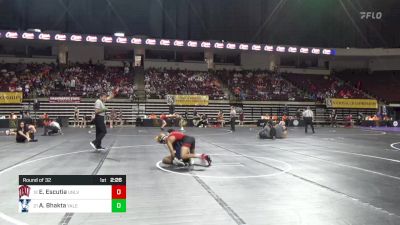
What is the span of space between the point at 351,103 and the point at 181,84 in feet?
57.9

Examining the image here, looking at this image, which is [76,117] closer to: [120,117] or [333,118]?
[120,117]

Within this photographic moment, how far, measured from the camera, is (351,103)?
133ft

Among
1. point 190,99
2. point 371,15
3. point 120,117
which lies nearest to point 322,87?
point 371,15

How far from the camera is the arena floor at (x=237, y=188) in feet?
17.9

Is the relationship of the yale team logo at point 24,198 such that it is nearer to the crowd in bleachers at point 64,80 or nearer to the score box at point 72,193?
the score box at point 72,193

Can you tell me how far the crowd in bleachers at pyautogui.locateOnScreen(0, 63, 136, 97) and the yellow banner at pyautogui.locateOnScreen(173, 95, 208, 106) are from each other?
13.8 ft

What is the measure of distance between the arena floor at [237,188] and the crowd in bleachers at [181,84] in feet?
83.0

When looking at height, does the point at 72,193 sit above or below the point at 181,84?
below

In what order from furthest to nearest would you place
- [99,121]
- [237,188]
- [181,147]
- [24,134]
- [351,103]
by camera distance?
[351,103], [24,134], [99,121], [181,147], [237,188]

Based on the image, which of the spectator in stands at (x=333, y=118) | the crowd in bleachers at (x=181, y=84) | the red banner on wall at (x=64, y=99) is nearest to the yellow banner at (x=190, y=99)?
the crowd in bleachers at (x=181, y=84)

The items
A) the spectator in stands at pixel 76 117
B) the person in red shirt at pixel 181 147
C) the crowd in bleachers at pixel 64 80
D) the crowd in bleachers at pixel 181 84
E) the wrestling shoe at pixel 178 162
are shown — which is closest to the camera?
the person in red shirt at pixel 181 147

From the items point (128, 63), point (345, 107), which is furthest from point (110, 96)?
point (345, 107)

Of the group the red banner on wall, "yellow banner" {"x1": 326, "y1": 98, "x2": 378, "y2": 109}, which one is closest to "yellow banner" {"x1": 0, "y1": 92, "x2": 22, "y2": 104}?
the red banner on wall

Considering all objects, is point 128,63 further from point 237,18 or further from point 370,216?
point 370,216
